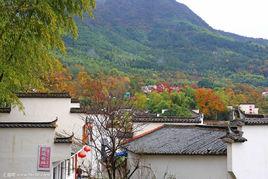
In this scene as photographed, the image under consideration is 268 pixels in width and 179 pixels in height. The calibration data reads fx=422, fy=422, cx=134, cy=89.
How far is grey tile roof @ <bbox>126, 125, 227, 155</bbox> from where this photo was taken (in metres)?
12.5

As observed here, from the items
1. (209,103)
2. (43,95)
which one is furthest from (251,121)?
(209,103)

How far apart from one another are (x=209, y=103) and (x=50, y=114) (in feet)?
129

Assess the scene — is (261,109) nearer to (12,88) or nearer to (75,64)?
(75,64)

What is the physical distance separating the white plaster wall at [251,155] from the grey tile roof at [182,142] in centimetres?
111

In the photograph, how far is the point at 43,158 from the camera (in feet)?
38.2

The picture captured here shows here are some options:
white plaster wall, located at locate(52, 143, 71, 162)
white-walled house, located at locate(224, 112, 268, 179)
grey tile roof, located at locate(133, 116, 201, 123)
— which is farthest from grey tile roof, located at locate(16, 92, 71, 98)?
white-walled house, located at locate(224, 112, 268, 179)

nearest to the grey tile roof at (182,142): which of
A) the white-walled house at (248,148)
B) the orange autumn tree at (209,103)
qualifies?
the white-walled house at (248,148)

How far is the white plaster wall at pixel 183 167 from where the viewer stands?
39.7ft

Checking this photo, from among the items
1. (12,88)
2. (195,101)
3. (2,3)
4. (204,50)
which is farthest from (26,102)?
(204,50)

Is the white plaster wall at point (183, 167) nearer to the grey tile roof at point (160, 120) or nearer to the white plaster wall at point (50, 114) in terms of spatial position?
the white plaster wall at point (50, 114)

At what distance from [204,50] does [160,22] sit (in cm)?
4166

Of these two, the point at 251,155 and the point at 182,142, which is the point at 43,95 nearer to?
the point at 182,142

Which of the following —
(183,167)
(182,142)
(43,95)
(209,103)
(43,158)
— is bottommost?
(183,167)

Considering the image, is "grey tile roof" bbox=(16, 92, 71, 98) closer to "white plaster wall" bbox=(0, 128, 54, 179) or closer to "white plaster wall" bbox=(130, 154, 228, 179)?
"white plaster wall" bbox=(0, 128, 54, 179)
